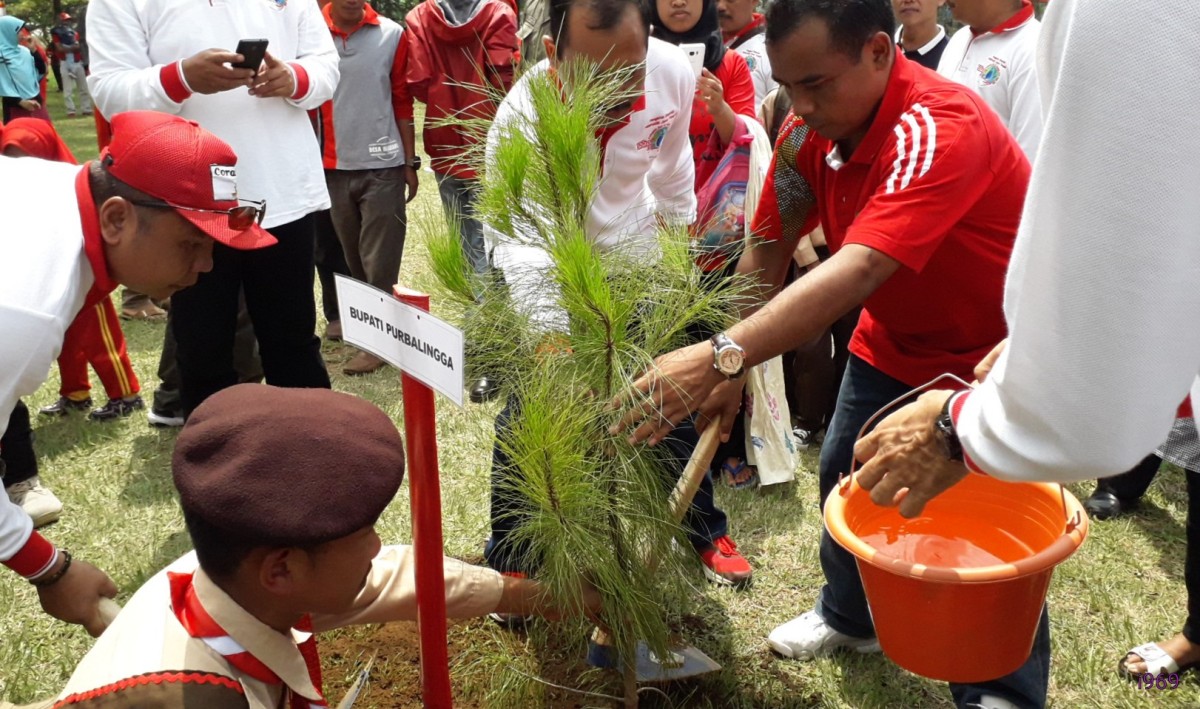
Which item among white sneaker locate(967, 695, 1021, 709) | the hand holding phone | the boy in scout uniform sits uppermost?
the hand holding phone

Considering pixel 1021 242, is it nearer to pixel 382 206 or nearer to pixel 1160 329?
pixel 1160 329

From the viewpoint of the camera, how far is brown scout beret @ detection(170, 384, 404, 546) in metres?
1.35

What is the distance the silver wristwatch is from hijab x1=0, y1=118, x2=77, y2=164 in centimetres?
338

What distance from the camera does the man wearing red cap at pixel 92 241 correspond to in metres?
1.81

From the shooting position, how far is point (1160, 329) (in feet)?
3.13

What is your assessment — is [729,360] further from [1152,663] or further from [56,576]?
[1152,663]

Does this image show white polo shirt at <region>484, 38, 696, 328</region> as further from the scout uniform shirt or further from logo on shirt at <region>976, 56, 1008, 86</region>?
logo on shirt at <region>976, 56, 1008, 86</region>

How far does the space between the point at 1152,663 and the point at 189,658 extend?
2364 millimetres

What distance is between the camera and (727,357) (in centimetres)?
176

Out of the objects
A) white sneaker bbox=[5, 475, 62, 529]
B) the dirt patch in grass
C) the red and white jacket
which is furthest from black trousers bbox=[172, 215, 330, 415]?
the dirt patch in grass

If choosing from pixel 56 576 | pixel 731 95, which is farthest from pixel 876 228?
pixel 731 95

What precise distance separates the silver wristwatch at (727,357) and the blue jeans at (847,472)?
733 millimetres

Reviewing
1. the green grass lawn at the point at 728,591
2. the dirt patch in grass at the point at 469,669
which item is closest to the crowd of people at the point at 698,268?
the green grass lawn at the point at 728,591

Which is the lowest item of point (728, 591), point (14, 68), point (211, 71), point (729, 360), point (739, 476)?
point (739, 476)
